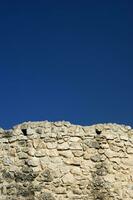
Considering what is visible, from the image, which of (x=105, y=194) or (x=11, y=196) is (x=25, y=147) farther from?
(x=105, y=194)

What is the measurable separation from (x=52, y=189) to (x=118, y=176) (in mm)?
1576

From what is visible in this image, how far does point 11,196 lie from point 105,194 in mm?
2158

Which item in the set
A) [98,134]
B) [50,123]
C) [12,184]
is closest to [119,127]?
[98,134]

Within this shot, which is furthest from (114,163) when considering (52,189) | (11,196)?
(11,196)

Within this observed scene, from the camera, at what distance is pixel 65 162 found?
14.9 metres

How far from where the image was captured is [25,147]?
15109 millimetres

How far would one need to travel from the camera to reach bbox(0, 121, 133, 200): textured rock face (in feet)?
48.6

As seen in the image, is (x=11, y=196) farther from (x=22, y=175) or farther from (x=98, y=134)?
(x=98, y=134)

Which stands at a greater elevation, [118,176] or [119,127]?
[119,127]

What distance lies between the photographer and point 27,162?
49.1 feet

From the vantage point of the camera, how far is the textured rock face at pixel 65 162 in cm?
1480

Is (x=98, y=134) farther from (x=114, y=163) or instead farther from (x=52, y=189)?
(x=52, y=189)

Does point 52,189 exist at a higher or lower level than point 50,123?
lower

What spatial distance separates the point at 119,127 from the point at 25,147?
2.31 metres
